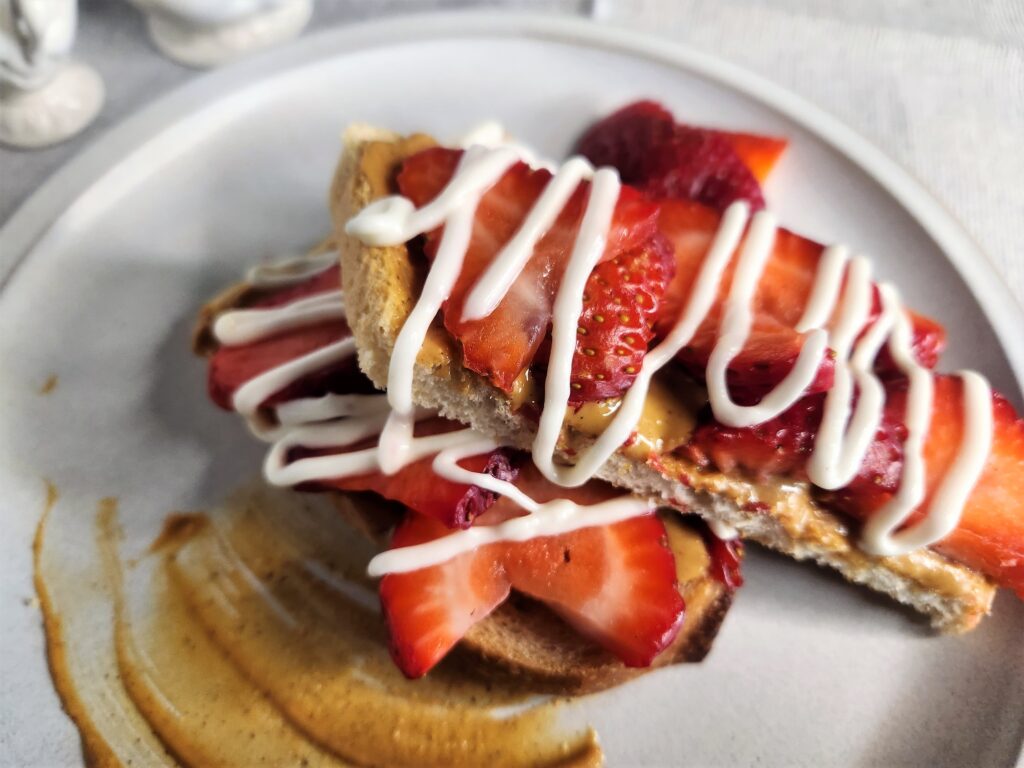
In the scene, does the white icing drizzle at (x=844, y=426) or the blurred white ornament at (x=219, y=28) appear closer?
the white icing drizzle at (x=844, y=426)

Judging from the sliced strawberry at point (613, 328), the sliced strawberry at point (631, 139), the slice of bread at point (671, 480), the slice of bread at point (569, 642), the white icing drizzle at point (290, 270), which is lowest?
the slice of bread at point (569, 642)

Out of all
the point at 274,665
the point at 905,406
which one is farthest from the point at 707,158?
the point at 274,665

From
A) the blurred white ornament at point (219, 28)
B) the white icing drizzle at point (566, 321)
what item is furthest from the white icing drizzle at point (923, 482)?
the blurred white ornament at point (219, 28)

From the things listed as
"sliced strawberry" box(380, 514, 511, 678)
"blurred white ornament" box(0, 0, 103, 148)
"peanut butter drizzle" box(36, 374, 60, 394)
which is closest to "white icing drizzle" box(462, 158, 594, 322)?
"sliced strawberry" box(380, 514, 511, 678)

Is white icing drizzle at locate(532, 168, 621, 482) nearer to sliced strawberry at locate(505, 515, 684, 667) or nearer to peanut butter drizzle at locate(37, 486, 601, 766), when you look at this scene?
sliced strawberry at locate(505, 515, 684, 667)

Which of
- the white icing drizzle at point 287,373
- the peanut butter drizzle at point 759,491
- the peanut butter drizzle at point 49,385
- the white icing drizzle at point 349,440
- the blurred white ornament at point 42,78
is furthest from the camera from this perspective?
the blurred white ornament at point 42,78

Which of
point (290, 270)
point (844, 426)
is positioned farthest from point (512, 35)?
point (844, 426)

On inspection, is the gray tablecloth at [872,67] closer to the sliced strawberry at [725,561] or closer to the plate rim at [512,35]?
the plate rim at [512,35]

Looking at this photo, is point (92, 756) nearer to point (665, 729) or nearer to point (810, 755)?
point (665, 729)
